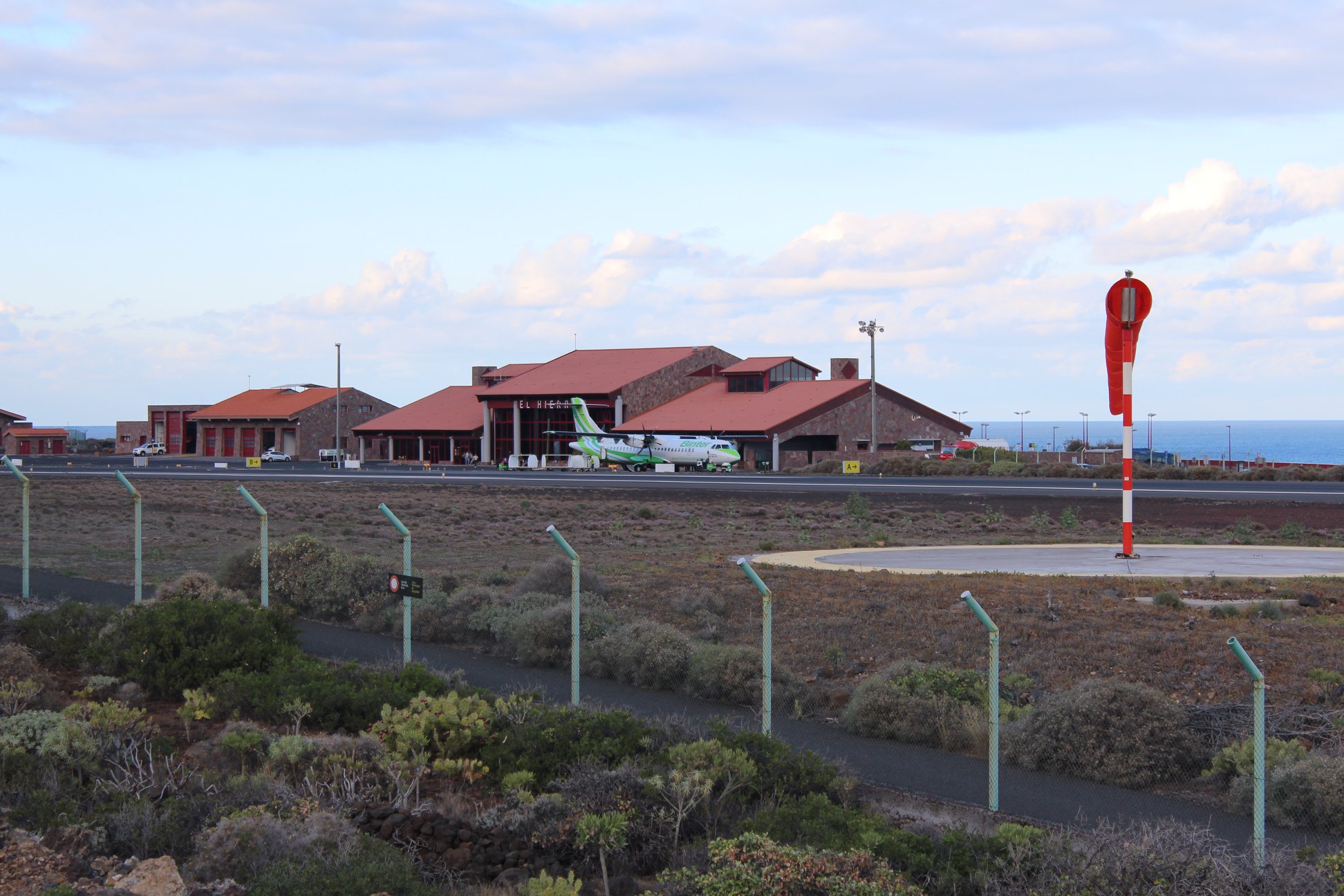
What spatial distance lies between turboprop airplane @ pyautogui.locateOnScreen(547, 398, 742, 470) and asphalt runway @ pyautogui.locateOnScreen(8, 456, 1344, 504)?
1.22 m

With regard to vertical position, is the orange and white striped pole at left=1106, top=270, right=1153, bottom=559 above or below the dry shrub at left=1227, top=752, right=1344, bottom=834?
above

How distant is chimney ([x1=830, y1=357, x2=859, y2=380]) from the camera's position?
3701 inches

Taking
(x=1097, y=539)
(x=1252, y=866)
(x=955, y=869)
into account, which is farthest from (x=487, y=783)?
(x=1097, y=539)

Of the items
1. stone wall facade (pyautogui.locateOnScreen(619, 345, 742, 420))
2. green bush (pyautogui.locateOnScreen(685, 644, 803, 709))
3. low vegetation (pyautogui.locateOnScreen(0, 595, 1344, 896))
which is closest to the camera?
low vegetation (pyautogui.locateOnScreen(0, 595, 1344, 896))

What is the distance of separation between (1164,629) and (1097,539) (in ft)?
57.8

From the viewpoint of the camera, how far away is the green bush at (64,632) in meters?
13.9

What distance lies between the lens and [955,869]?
7164 mm

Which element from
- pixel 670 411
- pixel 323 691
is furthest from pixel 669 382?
pixel 323 691

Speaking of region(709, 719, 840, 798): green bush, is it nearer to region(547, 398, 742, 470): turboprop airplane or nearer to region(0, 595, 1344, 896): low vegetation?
region(0, 595, 1344, 896): low vegetation

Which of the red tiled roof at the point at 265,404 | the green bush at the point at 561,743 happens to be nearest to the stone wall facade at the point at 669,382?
the red tiled roof at the point at 265,404

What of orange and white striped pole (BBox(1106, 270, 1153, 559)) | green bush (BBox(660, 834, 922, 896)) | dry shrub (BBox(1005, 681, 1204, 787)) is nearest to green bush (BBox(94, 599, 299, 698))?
green bush (BBox(660, 834, 922, 896))

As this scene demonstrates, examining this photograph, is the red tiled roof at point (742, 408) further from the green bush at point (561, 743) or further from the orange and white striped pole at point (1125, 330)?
the green bush at point (561, 743)

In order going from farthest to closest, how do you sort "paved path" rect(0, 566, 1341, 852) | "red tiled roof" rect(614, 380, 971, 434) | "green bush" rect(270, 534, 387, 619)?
"red tiled roof" rect(614, 380, 971, 434)
"green bush" rect(270, 534, 387, 619)
"paved path" rect(0, 566, 1341, 852)

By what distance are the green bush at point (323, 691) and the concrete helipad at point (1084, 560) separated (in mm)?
12539
